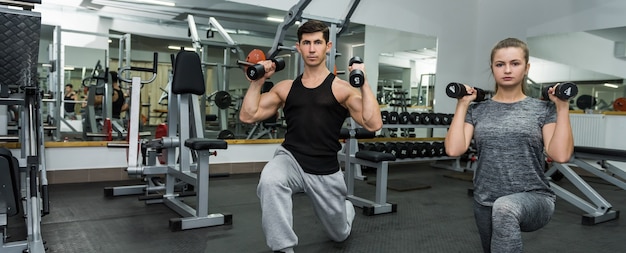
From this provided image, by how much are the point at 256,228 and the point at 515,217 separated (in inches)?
72.0

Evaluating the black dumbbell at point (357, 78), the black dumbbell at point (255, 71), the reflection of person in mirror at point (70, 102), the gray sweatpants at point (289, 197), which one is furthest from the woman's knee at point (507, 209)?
the reflection of person in mirror at point (70, 102)

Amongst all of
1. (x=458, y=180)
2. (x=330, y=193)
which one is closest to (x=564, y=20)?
(x=458, y=180)

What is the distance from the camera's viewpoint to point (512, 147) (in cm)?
142

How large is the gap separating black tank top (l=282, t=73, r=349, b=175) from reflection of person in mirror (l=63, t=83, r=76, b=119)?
447cm

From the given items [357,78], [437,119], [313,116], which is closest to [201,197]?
[313,116]

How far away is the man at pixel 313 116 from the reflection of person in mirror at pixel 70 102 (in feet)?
14.4

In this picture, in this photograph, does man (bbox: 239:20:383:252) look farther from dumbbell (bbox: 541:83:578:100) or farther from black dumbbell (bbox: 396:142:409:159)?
black dumbbell (bbox: 396:142:409:159)

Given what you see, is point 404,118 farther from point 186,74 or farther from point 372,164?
point 186,74

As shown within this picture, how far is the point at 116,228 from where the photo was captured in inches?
104

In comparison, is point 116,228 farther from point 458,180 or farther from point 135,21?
point 458,180

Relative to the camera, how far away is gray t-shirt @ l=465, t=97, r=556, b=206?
141 cm

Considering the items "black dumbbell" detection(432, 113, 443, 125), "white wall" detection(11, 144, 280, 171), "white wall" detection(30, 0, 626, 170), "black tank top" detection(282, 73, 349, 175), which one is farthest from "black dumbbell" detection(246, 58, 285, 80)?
"black dumbbell" detection(432, 113, 443, 125)

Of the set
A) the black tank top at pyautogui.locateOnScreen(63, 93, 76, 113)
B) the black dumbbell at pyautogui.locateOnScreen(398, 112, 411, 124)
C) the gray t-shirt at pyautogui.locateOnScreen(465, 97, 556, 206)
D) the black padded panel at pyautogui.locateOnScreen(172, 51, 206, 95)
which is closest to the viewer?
the gray t-shirt at pyautogui.locateOnScreen(465, 97, 556, 206)

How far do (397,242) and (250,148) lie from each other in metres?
2.73
